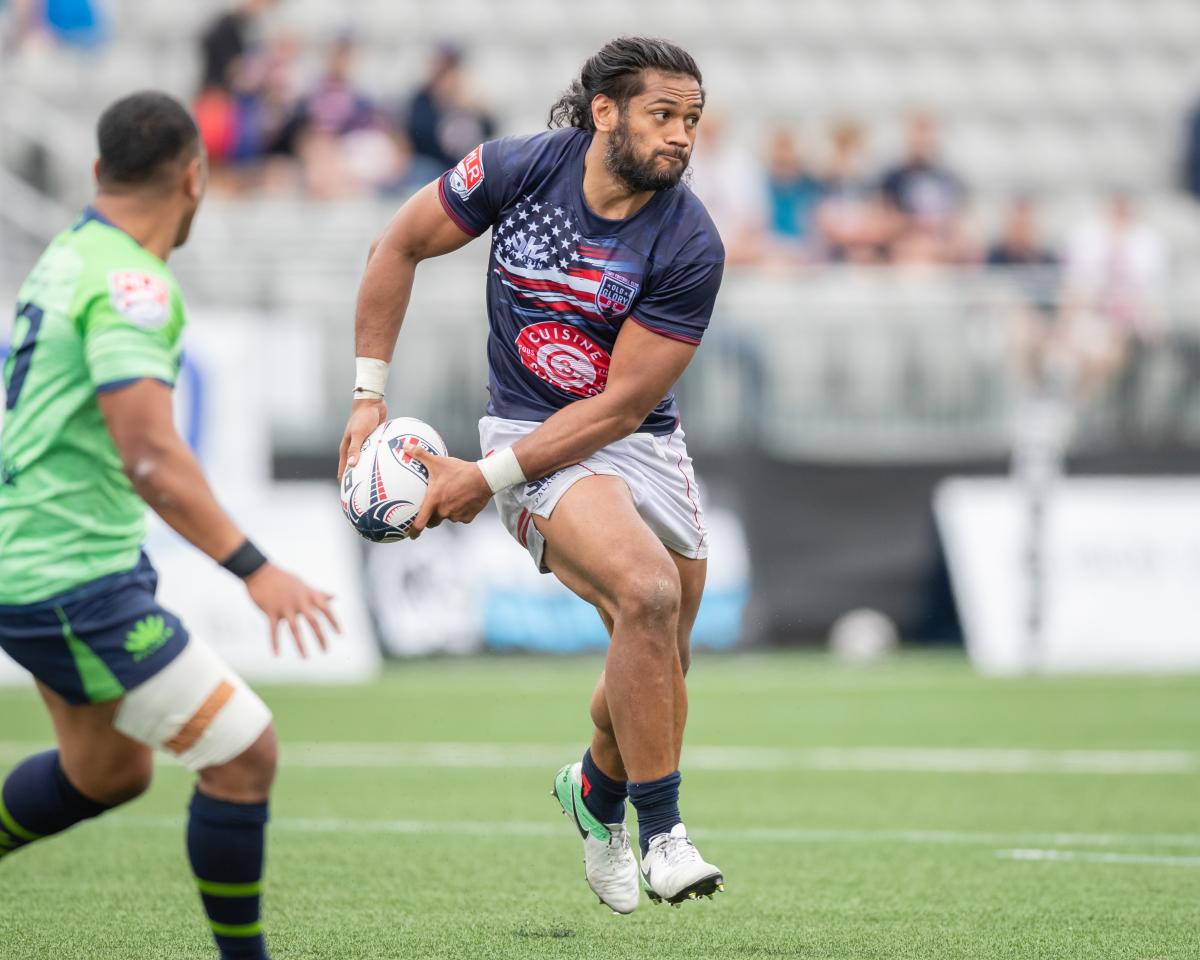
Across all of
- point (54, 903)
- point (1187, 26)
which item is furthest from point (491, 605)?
point (1187, 26)

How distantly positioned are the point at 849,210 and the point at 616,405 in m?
9.25

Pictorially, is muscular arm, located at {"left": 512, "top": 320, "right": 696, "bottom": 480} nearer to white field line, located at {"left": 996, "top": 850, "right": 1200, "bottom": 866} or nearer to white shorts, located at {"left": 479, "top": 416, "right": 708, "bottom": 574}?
white shorts, located at {"left": 479, "top": 416, "right": 708, "bottom": 574}

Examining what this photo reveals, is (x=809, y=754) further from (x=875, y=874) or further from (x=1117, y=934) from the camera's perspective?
(x=1117, y=934)

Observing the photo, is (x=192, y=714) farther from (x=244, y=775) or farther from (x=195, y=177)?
(x=195, y=177)

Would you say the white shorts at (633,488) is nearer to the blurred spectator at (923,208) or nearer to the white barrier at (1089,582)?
the white barrier at (1089,582)

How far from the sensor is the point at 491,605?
478 inches

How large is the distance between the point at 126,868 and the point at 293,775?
2205mm

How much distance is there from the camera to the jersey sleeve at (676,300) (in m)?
5.34

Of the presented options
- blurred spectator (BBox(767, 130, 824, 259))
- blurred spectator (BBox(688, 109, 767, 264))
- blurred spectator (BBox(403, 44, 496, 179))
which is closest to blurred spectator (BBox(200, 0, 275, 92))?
blurred spectator (BBox(403, 44, 496, 179))

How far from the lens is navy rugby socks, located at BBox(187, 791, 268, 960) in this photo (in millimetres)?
4242

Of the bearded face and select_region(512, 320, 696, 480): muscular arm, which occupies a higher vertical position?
the bearded face

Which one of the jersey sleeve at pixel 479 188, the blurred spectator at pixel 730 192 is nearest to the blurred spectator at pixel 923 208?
the blurred spectator at pixel 730 192

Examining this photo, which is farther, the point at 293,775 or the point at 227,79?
the point at 227,79

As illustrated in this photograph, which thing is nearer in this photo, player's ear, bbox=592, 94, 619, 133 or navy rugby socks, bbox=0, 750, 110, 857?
navy rugby socks, bbox=0, 750, 110, 857
